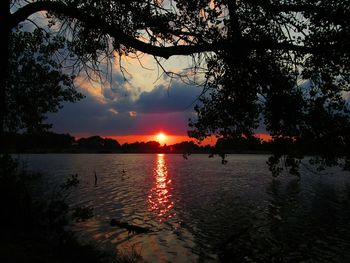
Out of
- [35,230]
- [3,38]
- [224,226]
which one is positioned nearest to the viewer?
[3,38]

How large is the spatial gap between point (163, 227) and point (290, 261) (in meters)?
10.6

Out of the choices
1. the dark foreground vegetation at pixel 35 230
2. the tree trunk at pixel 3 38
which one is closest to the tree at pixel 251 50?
the tree trunk at pixel 3 38

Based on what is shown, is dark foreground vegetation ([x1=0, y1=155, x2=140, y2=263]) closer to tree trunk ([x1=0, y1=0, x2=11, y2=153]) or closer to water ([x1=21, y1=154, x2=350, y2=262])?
water ([x1=21, y1=154, x2=350, y2=262])

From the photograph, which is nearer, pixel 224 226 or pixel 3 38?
pixel 3 38

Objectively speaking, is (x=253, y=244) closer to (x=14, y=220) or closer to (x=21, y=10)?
(x=14, y=220)

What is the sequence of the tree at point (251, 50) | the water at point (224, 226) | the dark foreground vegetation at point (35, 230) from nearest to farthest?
the tree at point (251, 50) → the dark foreground vegetation at point (35, 230) → the water at point (224, 226)

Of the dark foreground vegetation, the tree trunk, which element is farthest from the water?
the tree trunk

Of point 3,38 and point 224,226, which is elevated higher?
point 3,38

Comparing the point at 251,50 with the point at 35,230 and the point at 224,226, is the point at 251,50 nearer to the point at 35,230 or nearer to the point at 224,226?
the point at 35,230

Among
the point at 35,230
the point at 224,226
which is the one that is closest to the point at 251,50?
the point at 35,230

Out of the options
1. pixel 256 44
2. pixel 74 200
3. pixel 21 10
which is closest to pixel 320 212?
pixel 74 200

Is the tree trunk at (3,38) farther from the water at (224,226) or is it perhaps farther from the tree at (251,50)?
the water at (224,226)

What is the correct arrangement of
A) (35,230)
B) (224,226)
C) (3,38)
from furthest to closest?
(224,226) → (35,230) → (3,38)

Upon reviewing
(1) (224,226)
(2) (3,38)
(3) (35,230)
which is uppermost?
(2) (3,38)
